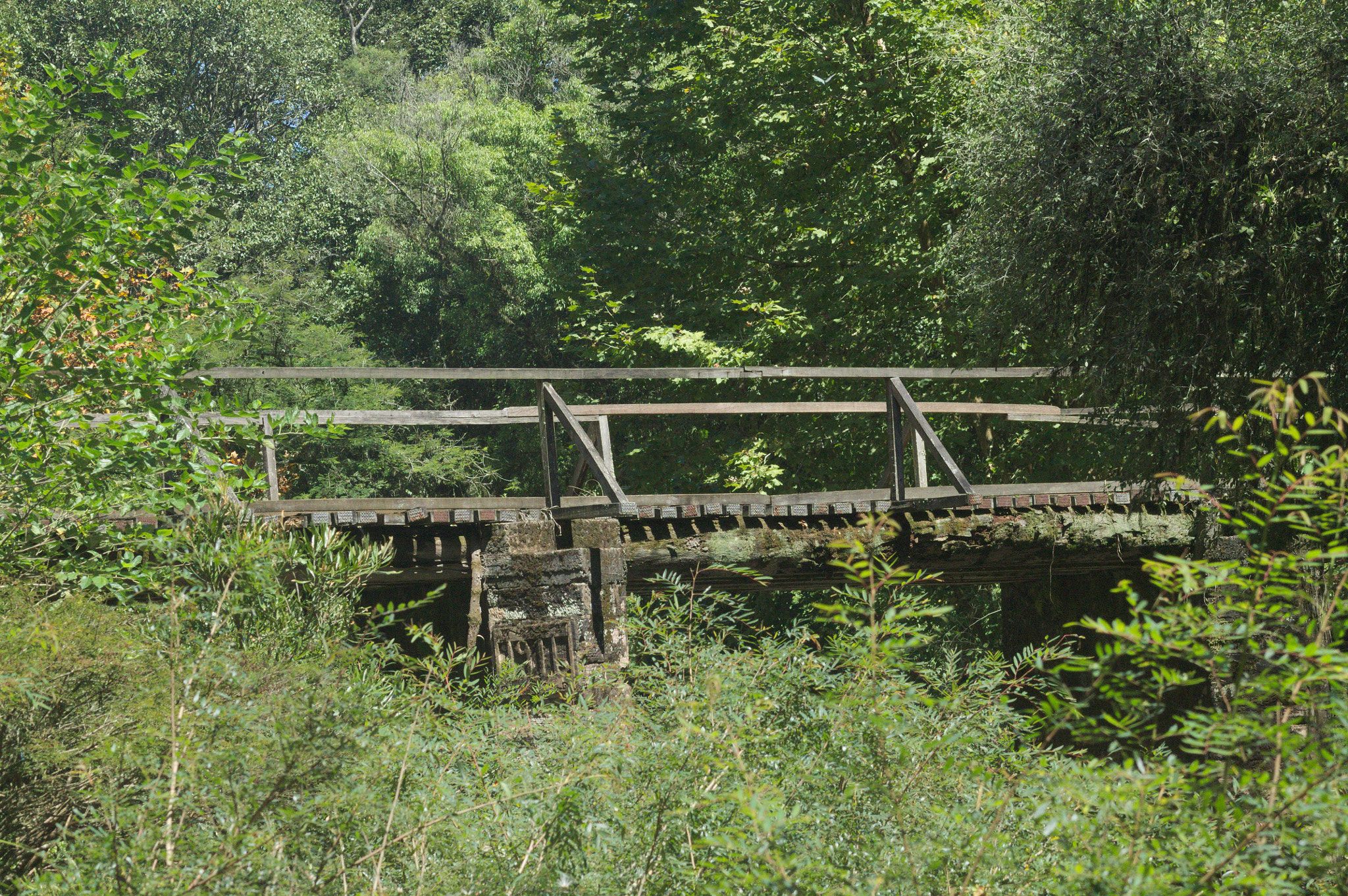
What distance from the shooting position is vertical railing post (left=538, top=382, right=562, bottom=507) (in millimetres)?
6871

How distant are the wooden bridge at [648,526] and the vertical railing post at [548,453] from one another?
0.06ft

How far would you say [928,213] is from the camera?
12430mm

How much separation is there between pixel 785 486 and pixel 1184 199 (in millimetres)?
6989

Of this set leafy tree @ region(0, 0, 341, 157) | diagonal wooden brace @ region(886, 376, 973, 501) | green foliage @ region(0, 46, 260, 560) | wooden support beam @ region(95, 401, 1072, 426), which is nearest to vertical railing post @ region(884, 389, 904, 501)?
diagonal wooden brace @ region(886, 376, 973, 501)

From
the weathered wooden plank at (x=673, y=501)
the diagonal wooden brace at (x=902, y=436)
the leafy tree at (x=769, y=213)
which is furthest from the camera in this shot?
the leafy tree at (x=769, y=213)

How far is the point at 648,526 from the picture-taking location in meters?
7.38

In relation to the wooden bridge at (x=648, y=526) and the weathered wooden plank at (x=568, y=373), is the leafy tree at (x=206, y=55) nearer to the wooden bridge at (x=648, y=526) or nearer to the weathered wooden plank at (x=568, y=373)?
the weathered wooden plank at (x=568, y=373)

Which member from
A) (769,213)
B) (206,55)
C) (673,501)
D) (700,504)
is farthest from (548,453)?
(206,55)

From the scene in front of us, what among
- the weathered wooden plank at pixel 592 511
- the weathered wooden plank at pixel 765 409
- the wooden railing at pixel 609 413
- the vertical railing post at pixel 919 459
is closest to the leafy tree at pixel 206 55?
the wooden railing at pixel 609 413

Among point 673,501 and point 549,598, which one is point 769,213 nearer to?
A: point 673,501

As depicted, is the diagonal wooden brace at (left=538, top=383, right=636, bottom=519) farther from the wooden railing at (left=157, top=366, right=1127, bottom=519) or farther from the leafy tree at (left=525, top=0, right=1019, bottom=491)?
the leafy tree at (left=525, top=0, right=1019, bottom=491)

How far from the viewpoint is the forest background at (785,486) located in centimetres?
251

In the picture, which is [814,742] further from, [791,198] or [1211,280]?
[791,198]

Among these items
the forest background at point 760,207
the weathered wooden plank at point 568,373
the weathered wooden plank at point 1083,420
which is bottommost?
the weathered wooden plank at point 1083,420
